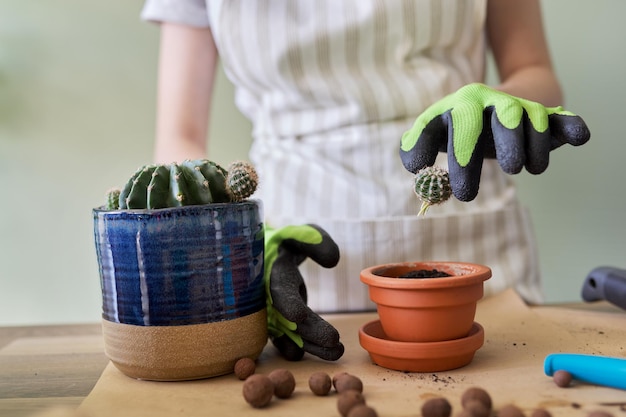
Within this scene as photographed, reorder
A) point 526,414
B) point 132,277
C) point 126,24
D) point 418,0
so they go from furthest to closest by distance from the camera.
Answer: point 126,24 < point 418,0 < point 132,277 < point 526,414

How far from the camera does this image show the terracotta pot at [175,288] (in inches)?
22.3

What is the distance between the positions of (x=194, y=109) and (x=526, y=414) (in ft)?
2.54

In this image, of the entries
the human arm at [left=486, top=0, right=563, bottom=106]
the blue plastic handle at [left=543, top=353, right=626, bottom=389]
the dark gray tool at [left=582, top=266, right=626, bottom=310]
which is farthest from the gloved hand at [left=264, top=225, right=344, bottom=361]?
the human arm at [left=486, top=0, right=563, bottom=106]

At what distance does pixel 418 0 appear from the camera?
908 mm

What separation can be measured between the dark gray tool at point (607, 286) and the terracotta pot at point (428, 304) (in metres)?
0.29

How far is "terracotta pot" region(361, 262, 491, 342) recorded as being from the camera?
0.57 meters

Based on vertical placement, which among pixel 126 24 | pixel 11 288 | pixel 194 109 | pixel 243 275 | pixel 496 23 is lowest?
pixel 11 288

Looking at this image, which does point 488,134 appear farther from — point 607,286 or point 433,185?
point 607,286

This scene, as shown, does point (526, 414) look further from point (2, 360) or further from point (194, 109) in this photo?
point (194, 109)

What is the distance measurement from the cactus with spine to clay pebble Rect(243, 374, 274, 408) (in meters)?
0.18

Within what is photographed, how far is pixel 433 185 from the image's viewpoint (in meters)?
0.59

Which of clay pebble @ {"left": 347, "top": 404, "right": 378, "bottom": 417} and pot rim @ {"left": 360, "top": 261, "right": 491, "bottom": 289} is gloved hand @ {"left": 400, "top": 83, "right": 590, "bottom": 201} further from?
clay pebble @ {"left": 347, "top": 404, "right": 378, "bottom": 417}

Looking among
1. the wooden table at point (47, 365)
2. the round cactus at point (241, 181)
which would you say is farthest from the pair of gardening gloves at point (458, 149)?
the wooden table at point (47, 365)

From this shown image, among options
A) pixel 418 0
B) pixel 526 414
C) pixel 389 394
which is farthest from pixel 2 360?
pixel 418 0
